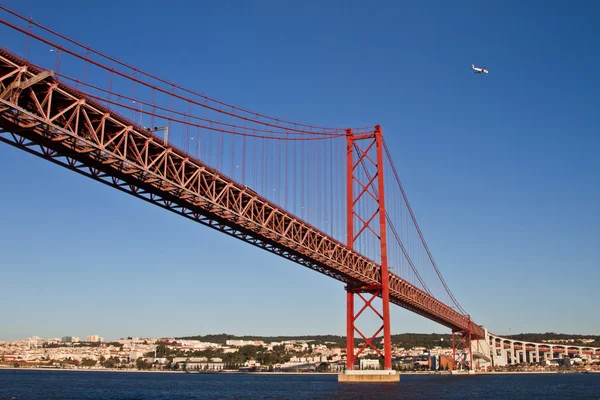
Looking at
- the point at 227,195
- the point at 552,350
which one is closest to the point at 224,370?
the point at 552,350

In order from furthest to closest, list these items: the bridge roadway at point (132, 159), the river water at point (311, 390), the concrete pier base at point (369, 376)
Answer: the concrete pier base at point (369, 376) → the river water at point (311, 390) → the bridge roadway at point (132, 159)

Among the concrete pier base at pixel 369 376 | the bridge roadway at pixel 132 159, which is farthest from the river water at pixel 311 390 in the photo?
the bridge roadway at pixel 132 159

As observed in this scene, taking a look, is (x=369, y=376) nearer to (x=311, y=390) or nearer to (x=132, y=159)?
(x=311, y=390)

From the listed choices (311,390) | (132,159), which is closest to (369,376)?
(311,390)

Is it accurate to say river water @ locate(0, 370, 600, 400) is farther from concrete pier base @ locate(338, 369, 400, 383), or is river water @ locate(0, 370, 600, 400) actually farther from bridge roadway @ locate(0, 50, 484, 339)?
bridge roadway @ locate(0, 50, 484, 339)

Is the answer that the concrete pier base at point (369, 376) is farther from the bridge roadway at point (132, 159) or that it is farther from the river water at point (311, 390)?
the bridge roadway at point (132, 159)

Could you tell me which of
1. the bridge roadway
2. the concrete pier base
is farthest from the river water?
the bridge roadway

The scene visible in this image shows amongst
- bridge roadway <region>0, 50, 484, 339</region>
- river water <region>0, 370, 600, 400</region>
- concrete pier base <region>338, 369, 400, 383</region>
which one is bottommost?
river water <region>0, 370, 600, 400</region>

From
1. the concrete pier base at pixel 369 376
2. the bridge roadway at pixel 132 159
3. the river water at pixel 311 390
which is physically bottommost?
the river water at pixel 311 390

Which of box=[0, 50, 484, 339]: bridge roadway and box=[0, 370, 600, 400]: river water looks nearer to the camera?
box=[0, 50, 484, 339]: bridge roadway
